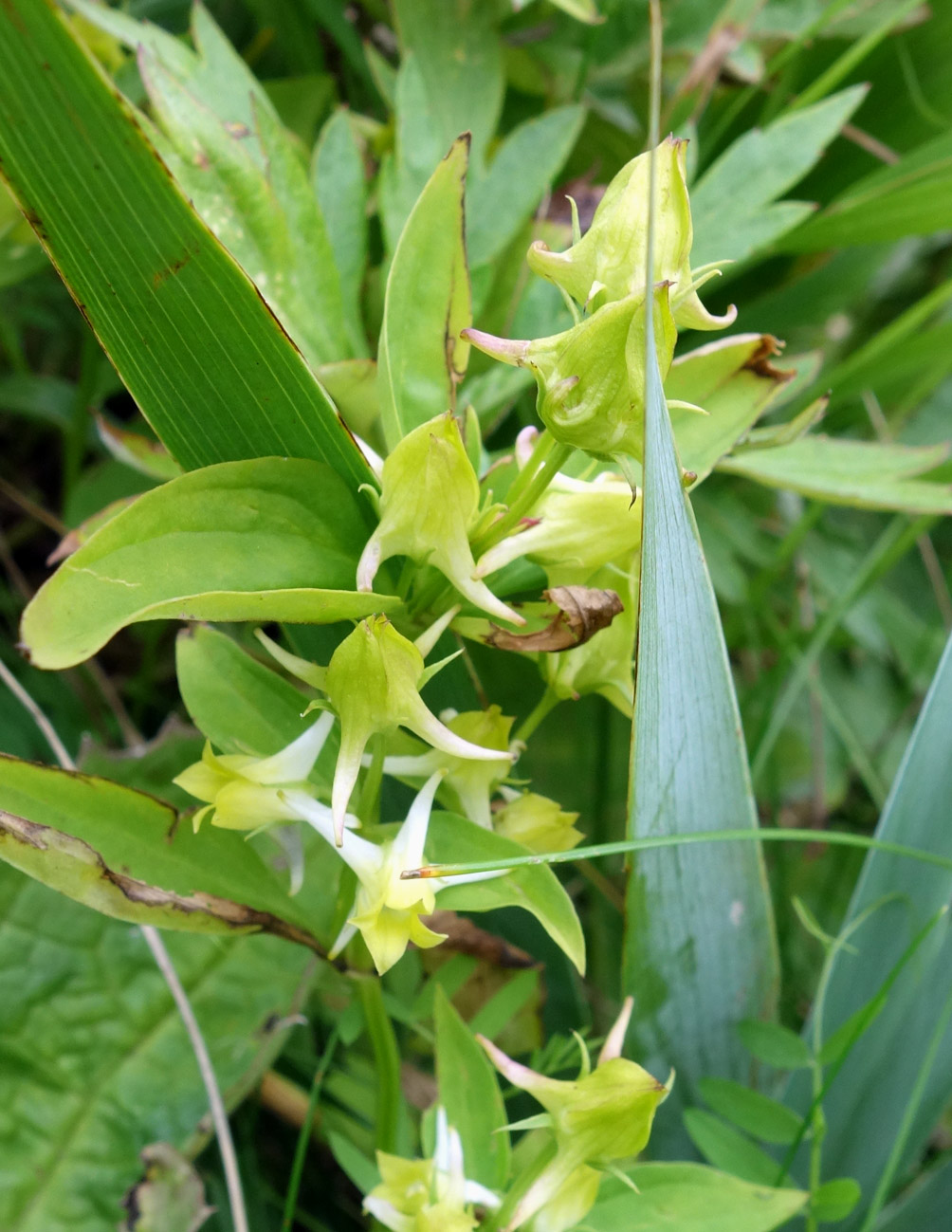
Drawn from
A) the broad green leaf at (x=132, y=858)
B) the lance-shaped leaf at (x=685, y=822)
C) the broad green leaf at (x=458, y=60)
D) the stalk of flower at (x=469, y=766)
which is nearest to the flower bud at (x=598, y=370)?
the lance-shaped leaf at (x=685, y=822)

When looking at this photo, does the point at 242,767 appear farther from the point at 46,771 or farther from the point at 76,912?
the point at 76,912

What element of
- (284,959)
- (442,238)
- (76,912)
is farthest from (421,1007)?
(442,238)

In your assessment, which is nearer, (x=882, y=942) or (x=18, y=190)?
(x=18, y=190)

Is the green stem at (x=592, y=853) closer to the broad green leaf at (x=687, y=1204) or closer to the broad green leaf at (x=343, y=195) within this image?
the broad green leaf at (x=687, y=1204)

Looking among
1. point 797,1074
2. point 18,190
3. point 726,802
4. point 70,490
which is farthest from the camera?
point 70,490

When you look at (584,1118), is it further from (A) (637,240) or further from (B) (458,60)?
(B) (458,60)

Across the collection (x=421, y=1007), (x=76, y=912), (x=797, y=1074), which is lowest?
(x=797, y=1074)

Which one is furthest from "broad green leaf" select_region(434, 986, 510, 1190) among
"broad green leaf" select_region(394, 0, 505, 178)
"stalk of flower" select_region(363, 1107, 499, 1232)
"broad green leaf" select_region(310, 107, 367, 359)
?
"broad green leaf" select_region(394, 0, 505, 178)
